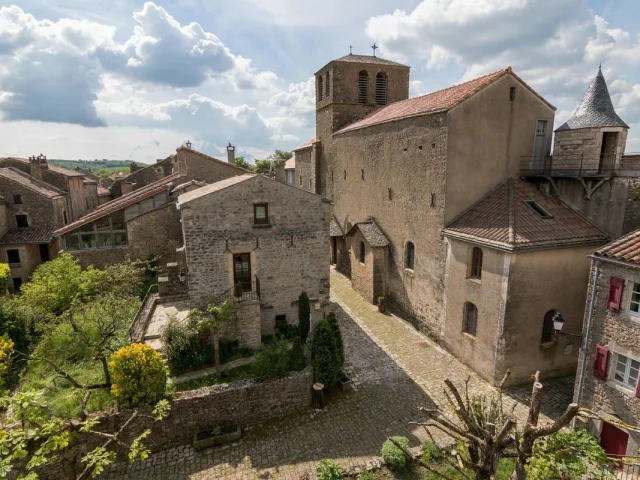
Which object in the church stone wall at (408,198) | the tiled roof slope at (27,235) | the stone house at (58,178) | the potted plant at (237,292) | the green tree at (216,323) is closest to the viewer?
the green tree at (216,323)

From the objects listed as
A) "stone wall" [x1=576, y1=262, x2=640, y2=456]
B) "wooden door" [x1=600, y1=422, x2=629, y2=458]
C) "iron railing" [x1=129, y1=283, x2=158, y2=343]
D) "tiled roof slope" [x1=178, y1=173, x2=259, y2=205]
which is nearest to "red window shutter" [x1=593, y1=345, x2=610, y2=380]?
"stone wall" [x1=576, y1=262, x2=640, y2=456]

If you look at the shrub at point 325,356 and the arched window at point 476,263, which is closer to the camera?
the shrub at point 325,356

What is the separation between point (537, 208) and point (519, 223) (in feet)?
7.54

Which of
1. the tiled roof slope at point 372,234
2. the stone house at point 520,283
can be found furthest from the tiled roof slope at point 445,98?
the tiled roof slope at point 372,234

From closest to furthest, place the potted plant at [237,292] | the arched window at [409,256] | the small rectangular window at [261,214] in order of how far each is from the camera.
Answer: the potted plant at [237,292] → the small rectangular window at [261,214] → the arched window at [409,256]

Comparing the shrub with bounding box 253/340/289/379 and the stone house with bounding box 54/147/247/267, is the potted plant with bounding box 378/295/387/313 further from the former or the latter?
the stone house with bounding box 54/147/247/267

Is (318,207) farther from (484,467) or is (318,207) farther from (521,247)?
(484,467)

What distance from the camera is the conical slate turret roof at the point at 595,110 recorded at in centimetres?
1616

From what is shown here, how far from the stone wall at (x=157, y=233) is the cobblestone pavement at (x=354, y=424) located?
13.1 metres

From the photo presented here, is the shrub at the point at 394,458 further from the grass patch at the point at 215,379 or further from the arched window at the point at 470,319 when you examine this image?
the arched window at the point at 470,319

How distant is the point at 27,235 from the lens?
2747cm

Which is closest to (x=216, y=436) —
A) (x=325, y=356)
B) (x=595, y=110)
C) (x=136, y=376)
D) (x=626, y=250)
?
(x=136, y=376)

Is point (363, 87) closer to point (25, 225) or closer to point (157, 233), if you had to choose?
point (157, 233)

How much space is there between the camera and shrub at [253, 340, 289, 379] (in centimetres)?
1419
